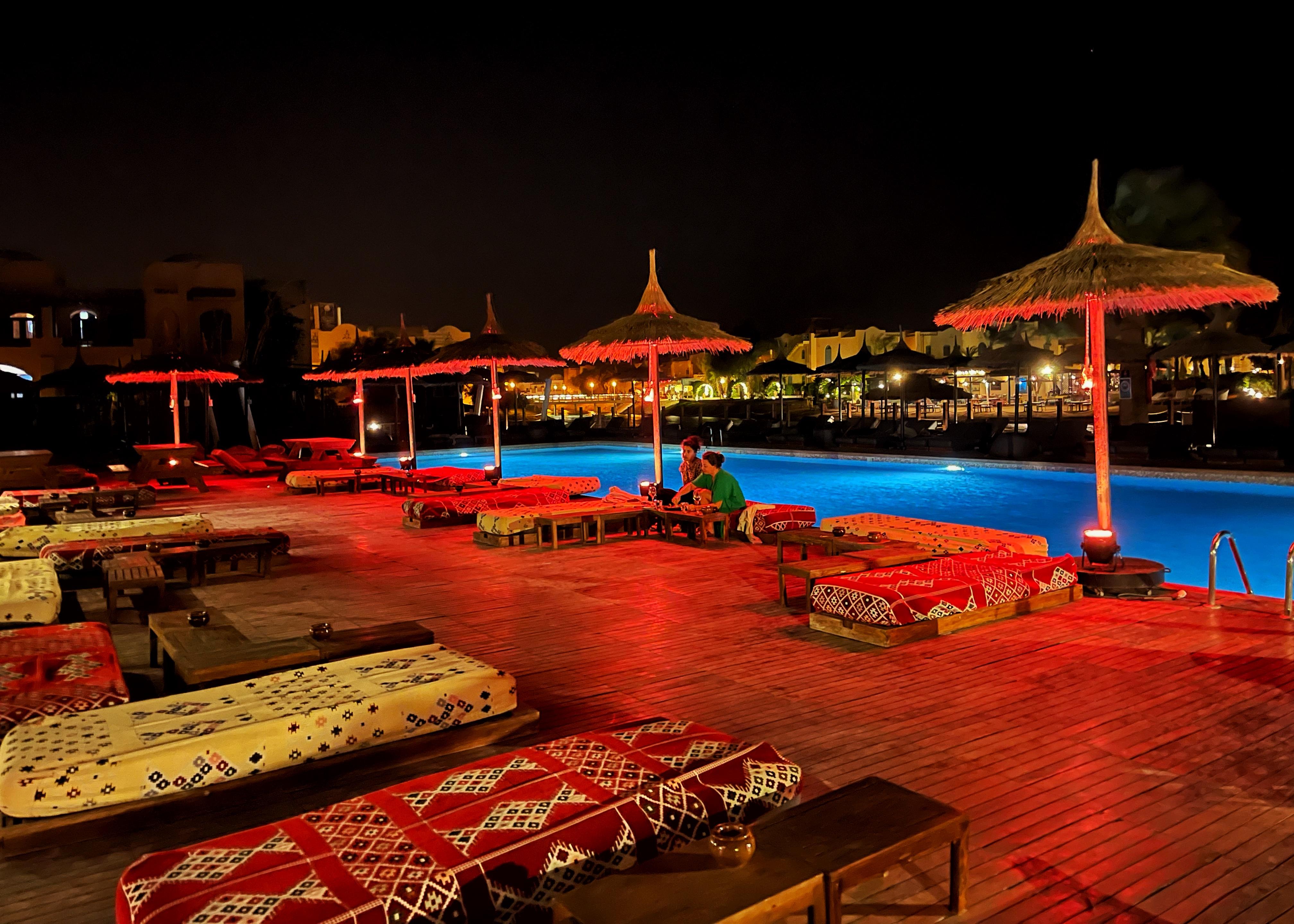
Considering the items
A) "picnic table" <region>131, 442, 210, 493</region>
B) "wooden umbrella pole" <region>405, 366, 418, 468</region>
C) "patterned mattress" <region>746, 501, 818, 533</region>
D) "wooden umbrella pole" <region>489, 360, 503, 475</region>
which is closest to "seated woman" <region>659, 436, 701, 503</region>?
"patterned mattress" <region>746, 501, 818, 533</region>

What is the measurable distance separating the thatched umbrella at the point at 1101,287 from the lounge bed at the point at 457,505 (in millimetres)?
5566

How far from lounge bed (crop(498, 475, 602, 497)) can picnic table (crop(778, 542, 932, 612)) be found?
213 inches

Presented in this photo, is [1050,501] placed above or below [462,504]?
below

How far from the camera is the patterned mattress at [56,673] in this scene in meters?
3.66

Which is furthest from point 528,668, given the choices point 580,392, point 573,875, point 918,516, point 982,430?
point 580,392

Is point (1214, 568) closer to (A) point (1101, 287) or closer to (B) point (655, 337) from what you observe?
(A) point (1101, 287)

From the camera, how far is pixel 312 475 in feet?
48.4

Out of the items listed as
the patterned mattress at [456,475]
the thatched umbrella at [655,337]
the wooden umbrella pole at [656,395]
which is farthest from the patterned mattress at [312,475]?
the wooden umbrella pole at [656,395]

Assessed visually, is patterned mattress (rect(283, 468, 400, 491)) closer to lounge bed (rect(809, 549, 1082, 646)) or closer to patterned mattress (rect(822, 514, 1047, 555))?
patterned mattress (rect(822, 514, 1047, 555))

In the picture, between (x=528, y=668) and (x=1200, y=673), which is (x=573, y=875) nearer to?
(x=528, y=668)

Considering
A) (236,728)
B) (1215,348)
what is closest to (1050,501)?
(1215,348)

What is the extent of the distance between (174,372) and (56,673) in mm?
14018

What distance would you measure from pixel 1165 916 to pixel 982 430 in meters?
20.9

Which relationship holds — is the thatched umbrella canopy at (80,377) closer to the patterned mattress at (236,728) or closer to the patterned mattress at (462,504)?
the patterned mattress at (462,504)
